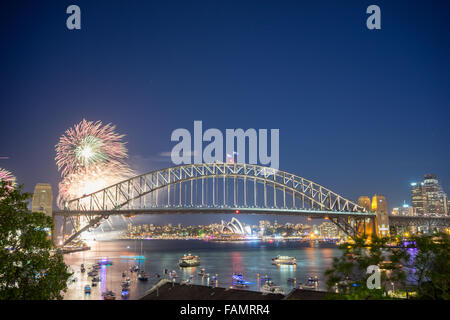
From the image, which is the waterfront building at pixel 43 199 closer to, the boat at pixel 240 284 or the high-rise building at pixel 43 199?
the high-rise building at pixel 43 199

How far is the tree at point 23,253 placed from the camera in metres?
11.9

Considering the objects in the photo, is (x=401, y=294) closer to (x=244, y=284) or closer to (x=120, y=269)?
(x=244, y=284)

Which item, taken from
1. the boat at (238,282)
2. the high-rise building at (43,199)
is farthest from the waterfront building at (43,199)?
the boat at (238,282)

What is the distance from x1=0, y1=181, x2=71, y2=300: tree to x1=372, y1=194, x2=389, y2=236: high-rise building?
74.6 meters

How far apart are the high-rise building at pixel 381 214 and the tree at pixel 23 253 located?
74.6 m

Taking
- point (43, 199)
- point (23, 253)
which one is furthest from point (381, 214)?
point (23, 253)

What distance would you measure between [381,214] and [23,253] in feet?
254

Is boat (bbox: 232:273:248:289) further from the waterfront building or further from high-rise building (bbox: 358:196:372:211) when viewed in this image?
high-rise building (bbox: 358:196:372:211)

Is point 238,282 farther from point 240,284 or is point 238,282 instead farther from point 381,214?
point 381,214
